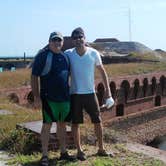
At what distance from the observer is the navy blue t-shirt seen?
5141 millimetres

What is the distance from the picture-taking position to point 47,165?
17.0 ft

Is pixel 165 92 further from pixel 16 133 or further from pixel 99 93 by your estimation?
pixel 16 133

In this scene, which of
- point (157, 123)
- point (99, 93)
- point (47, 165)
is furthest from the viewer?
point (157, 123)

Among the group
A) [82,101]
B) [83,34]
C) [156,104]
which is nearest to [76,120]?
[82,101]

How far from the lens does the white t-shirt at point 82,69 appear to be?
5359 millimetres

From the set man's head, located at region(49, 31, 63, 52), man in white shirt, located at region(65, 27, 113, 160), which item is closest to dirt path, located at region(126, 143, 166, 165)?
man in white shirt, located at region(65, 27, 113, 160)

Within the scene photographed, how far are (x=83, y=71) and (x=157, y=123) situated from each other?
19.4 m

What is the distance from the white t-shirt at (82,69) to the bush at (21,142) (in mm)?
1175

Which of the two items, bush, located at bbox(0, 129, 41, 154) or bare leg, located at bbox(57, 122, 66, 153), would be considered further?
bush, located at bbox(0, 129, 41, 154)

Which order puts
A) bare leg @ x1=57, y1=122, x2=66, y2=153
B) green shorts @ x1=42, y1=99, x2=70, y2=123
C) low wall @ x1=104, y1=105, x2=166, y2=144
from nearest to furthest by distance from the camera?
green shorts @ x1=42, y1=99, x2=70, y2=123
bare leg @ x1=57, y1=122, x2=66, y2=153
low wall @ x1=104, y1=105, x2=166, y2=144

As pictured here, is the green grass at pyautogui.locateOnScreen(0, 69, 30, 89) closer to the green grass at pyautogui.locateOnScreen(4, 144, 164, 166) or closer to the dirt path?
the dirt path

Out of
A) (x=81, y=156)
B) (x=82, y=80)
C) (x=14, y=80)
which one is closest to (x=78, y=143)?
(x=81, y=156)

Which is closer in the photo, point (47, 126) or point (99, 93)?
point (47, 126)

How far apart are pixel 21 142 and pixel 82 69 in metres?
1.53
